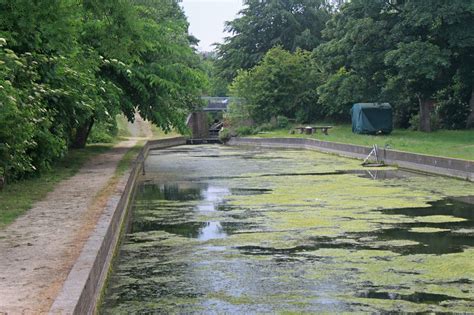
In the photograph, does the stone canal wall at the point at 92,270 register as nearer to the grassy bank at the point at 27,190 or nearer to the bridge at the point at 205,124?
the grassy bank at the point at 27,190

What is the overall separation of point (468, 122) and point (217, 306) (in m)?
35.9

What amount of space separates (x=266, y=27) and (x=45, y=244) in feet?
225

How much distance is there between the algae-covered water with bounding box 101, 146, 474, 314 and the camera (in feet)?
27.3

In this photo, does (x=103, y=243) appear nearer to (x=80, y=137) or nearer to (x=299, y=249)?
(x=299, y=249)

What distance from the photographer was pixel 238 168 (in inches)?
1113

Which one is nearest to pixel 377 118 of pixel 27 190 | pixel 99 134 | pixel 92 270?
pixel 99 134

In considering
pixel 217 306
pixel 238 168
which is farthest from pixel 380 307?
pixel 238 168

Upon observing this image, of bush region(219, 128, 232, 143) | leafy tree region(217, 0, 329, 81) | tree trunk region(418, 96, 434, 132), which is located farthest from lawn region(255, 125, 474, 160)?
leafy tree region(217, 0, 329, 81)

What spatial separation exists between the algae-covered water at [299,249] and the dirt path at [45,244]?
76 cm

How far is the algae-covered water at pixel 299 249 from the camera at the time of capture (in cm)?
831

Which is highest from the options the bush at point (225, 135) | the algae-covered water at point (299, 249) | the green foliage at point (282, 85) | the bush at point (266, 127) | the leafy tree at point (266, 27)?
the leafy tree at point (266, 27)

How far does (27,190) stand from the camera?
15.3m

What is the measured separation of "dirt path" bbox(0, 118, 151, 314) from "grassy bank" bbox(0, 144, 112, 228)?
0.20 metres

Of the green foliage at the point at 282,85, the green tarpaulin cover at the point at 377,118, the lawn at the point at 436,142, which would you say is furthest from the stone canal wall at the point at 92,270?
the green foliage at the point at 282,85
